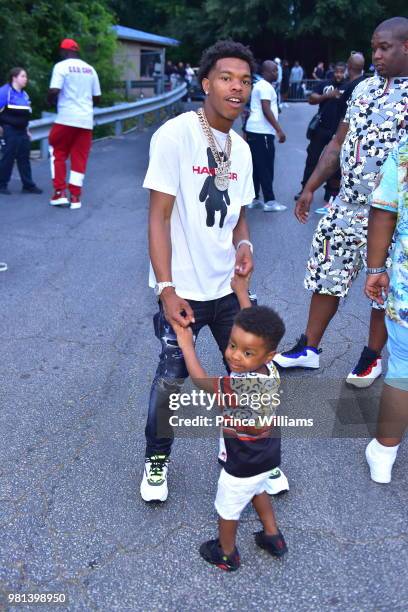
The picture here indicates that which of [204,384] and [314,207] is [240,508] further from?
[314,207]

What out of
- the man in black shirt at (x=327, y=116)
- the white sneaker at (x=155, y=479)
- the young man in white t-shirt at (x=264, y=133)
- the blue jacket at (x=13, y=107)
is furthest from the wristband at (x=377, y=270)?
the blue jacket at (x=13, y=107)

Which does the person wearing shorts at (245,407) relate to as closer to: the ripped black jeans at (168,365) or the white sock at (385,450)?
the ripped black jeans at (168,365)

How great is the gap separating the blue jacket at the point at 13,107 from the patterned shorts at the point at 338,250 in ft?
21.0

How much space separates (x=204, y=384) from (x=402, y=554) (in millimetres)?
1128

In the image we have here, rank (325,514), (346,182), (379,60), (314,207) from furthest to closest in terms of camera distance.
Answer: (314,207) → (346,182) → (379,60) → (325,514)

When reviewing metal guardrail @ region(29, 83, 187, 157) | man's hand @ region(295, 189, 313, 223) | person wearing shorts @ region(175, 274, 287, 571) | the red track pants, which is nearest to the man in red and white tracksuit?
the red track pants

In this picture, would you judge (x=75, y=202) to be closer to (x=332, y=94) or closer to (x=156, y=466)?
(x=332, y=94)

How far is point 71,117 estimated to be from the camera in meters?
8.25

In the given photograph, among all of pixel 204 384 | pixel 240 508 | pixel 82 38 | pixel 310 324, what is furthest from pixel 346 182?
pixel 82 38

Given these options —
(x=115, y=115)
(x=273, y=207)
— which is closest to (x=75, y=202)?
(x=273, y=207)

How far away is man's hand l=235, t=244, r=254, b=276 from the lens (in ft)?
9.05

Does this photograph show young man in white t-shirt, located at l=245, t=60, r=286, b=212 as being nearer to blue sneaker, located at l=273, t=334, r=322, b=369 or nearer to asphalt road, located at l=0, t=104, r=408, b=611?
asphalt road, located at l=0, t=104, r=408, b=611

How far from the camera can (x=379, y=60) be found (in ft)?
11.3

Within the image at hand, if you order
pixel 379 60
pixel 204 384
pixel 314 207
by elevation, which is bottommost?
pixel 314 207
